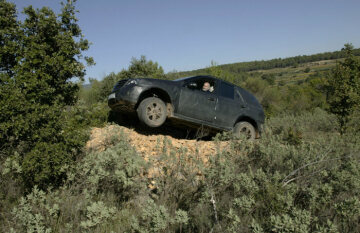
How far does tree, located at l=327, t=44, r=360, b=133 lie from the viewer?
38.8 feet

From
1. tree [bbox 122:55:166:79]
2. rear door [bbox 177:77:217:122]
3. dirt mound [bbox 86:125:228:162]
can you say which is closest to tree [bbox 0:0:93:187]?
dirt mound [bbox 86:125:228:162]

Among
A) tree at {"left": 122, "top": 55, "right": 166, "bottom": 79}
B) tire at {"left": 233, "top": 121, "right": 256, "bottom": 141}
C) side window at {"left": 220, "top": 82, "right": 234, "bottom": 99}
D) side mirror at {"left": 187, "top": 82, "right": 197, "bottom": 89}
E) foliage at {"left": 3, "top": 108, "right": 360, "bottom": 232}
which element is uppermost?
tree at {"left": 122, "top": 55, "right": 166, "bottom": 79}

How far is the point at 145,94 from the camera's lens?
6.89 m

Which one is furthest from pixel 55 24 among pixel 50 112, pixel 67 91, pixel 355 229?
pixel 355 229

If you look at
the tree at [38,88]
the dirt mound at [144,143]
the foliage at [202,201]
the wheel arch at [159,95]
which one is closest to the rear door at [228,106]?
the dirt mound at [144,143]

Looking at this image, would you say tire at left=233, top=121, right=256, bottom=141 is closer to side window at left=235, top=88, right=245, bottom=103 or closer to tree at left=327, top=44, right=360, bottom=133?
side window at left=235, top=88, right=245, bottom=103

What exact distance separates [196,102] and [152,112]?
4.27 ft

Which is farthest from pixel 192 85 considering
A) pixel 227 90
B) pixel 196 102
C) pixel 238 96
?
pixel 238 96

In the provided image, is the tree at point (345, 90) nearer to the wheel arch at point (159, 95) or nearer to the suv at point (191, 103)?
the suv at point (191, 103)

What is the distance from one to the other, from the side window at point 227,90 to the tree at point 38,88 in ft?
12.8

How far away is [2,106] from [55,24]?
6.86ft

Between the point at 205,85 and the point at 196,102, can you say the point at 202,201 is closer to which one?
the point at 196,102

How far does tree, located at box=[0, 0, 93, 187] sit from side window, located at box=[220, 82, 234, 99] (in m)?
3.90

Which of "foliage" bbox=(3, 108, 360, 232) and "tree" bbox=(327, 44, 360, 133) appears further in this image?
"tree" bbox=(327, 44, 360, 133)
